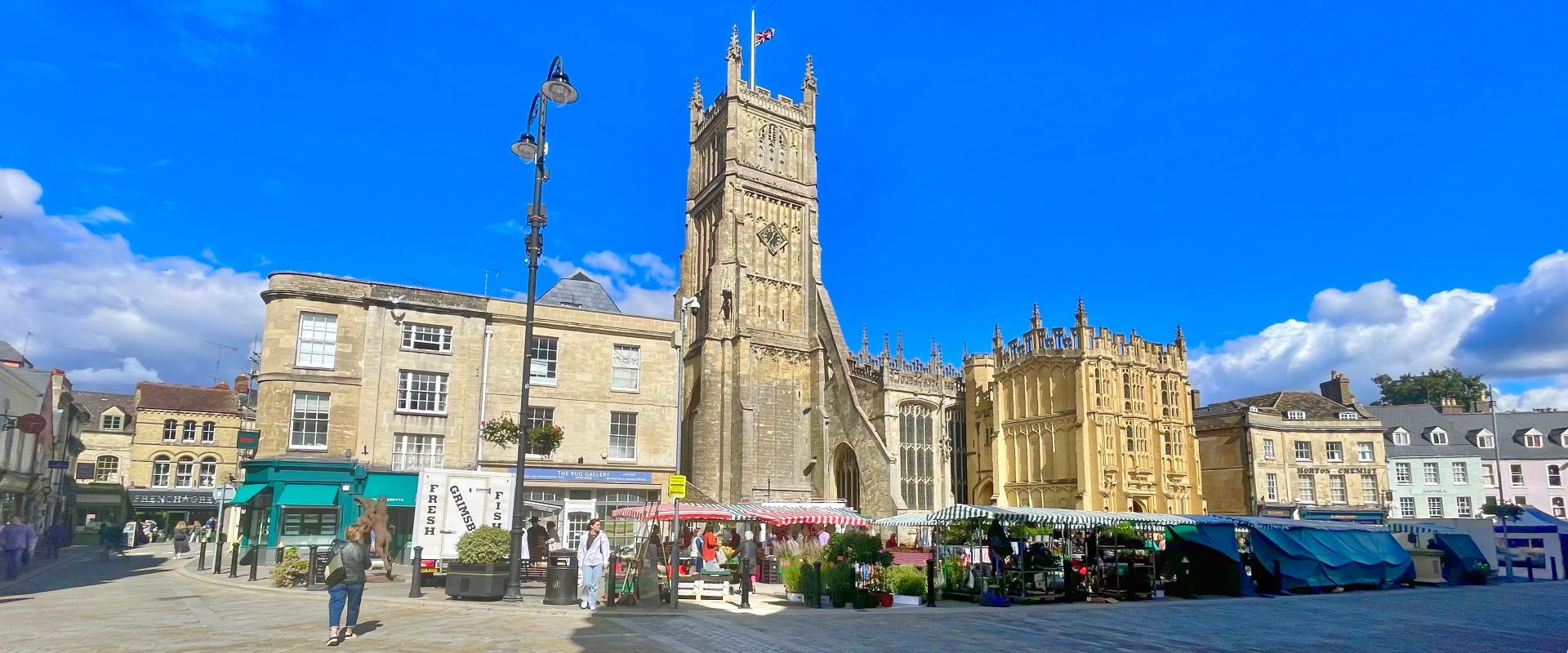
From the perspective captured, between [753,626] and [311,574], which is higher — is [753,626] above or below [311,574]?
below

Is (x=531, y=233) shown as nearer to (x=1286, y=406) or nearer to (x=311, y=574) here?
(x=311, y=574)

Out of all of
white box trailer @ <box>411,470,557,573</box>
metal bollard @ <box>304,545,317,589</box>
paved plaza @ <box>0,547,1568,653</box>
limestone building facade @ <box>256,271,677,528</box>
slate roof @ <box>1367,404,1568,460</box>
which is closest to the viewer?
paved plaza @ <box>0,547,1568,653</box>

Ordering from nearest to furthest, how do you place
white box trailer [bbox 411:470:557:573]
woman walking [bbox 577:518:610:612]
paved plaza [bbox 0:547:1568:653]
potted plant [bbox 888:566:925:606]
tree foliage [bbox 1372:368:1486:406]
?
paved plaza [bbox 0:547:1568:653] < woman walking [bbox 577:518:610:612] < potted plant [bbox 888:566:925:606] < white box trailer [bbox 411:470:557:573] < tree foliage [bbox 1372:368:1486:406]

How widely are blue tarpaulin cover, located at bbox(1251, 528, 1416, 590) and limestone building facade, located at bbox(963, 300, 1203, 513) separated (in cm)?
1405

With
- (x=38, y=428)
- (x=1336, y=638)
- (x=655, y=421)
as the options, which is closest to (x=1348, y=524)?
(x=1336, y=638)

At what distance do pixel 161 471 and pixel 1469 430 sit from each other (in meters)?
74.7

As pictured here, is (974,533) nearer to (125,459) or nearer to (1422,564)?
(1422,564)

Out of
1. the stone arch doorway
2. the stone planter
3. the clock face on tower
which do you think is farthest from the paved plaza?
the clock face on tower

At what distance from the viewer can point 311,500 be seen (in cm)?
2550

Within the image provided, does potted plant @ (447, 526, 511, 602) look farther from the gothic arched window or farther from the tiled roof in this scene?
the tiled roof

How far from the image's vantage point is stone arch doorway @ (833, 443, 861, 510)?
1730 inches

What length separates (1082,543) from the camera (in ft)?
83.5

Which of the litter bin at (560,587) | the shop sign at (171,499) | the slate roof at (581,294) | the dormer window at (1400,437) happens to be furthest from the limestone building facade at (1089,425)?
the shop sign at (171,499)

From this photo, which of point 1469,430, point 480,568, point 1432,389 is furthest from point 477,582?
point 1432,389
